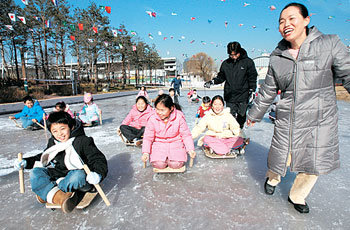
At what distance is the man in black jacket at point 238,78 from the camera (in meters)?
3.22

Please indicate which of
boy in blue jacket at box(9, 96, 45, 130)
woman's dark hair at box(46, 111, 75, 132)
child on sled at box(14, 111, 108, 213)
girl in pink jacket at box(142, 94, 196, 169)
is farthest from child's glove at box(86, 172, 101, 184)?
boy in blue jacket at box(9, 96, 45, 130)

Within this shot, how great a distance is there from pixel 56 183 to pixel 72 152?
0.34m

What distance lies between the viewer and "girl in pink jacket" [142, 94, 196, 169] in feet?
8.26

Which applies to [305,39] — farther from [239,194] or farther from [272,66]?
[239,194]

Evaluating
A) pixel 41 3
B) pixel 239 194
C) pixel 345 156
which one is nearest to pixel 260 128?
pixel 345 156

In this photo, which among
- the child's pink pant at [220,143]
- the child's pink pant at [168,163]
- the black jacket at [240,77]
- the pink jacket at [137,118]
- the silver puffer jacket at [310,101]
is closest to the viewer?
the silver puffer jacket at [310,101]

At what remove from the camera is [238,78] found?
3270mm

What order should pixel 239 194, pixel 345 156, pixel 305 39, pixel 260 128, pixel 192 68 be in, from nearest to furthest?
pixel 305 39 < pixel 239 194 < pixel 345 156 < pixel 260 128 < pixel 192 68

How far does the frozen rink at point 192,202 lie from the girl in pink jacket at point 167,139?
0.26m

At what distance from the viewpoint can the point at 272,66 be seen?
1.80 meters

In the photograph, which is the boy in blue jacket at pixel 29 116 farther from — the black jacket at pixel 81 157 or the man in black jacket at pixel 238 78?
the man in black jacket at pixel 238 78

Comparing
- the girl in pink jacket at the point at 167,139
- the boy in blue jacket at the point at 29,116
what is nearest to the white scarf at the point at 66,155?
the girl in pink jacket at the point at 167,139

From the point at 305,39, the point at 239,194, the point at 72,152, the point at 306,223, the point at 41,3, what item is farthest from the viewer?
the point at 41,3

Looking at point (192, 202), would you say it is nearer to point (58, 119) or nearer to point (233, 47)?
point (58, 119)
